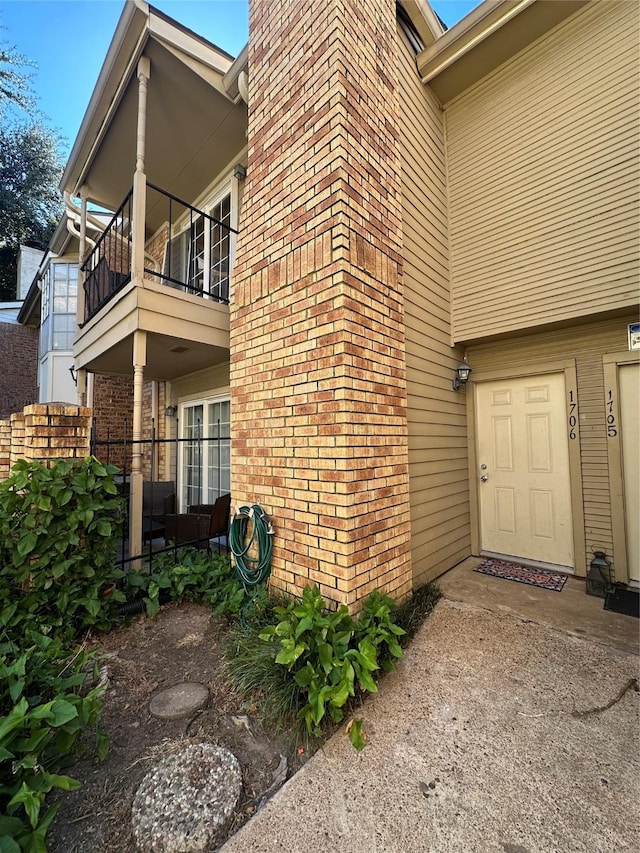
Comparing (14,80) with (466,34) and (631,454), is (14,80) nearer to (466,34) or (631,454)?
(466,34)

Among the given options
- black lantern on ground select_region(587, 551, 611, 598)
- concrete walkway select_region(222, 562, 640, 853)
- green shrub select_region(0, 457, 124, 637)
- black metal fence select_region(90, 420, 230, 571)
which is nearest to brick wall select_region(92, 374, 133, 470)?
black metal fence select_region(90, 420, 230, 571)

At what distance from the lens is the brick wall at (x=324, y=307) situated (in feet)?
8.10

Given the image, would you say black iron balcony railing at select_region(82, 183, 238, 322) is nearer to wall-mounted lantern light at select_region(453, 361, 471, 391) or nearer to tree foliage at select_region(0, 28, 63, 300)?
wall-mounted lantern light at select_region(453, 361, 471, 391)

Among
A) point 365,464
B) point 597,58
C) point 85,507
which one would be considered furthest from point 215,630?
point 597,58

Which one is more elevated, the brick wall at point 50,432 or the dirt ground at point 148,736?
the brick wall at point 50,432

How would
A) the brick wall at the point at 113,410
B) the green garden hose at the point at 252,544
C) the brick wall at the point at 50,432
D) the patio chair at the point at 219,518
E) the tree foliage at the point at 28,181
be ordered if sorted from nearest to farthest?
the brick wall at the point at 50,432, the green garden hose at the point at 252,544, the patio chair at the point at 219,518, the brick wall at the point at 113,410, the tree foliage at the point at 28,181

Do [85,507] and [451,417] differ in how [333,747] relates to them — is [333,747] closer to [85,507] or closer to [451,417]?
[85,507]

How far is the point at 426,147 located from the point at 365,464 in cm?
382

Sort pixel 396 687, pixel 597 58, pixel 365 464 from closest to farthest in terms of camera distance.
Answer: pixel 396 687, pixel 365 464, pixel 597 58

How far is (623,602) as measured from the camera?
3.13 meters

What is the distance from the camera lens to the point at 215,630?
2.77 m

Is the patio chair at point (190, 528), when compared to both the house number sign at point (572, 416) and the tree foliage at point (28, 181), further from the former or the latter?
the tree foliage at point (28, 181)

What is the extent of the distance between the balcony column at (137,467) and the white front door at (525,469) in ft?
12.6

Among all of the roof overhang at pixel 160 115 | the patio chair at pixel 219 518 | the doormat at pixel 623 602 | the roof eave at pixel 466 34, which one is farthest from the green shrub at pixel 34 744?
the roof eave at pixel 466 34
